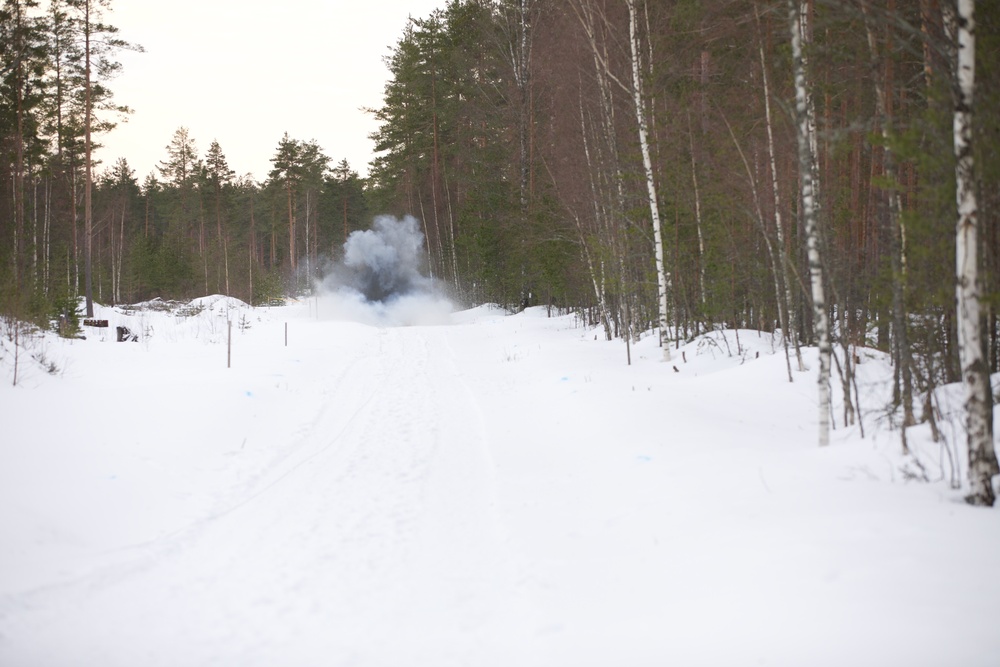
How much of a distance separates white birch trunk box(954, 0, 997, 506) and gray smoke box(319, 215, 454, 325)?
34.7 m

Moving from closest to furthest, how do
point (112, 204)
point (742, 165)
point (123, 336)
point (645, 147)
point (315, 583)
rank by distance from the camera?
point (315, 583)
point (742, 165)
point (645, 147)
point (123, 336)
point (112, 204)

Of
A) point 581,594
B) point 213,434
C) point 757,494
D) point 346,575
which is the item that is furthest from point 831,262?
point 213,434

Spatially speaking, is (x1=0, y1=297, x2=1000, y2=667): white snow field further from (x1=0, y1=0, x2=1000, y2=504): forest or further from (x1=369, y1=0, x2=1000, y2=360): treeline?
(x1=369, y1=0, x2=1000, y2=360): treeline

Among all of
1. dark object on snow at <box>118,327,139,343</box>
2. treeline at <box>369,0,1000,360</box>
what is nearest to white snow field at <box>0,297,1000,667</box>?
treeline at <box>369,0,1000,360</box>

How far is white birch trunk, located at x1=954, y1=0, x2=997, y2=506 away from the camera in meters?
4.79

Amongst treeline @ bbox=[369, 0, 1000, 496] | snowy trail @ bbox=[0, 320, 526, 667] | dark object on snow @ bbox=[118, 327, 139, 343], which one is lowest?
snowy trail @ bbox=[0, 320, 526, 667]

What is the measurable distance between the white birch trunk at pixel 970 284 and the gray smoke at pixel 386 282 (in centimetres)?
3469

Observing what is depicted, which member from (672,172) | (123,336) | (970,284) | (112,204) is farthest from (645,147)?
(112,204)

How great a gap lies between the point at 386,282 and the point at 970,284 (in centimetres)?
3922

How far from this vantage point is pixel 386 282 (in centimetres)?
4222

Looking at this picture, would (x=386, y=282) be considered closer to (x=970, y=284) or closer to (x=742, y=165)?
(x=742, y=165)

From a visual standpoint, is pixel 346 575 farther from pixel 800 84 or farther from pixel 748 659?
pixel 800 84

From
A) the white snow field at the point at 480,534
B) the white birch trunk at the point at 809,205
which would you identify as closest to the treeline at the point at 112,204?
the white snow field at the point at 480,534

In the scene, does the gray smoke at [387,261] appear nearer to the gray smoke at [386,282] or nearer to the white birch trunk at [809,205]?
the gray smoke at [386,282]
